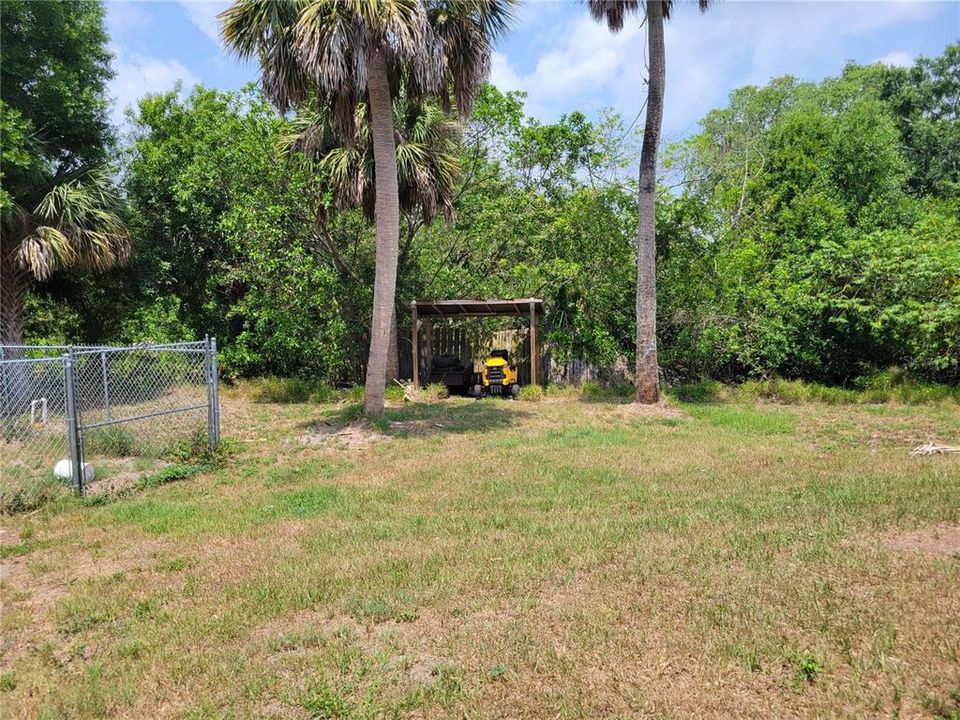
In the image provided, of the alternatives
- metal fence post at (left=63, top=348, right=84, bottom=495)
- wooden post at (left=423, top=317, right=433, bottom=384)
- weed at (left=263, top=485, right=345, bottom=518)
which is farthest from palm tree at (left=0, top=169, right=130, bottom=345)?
weed at (left=263, top=485, right=345, bottom=518)

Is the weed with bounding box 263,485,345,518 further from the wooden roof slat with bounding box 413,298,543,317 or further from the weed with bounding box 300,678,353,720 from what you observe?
the wooden roof slat with bounding box 413,298,543,317

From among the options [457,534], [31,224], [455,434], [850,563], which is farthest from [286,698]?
[31,224]

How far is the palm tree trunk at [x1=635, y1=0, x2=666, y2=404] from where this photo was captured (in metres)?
12.5

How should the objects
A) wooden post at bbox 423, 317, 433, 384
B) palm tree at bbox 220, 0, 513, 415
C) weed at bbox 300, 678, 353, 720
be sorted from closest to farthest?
weed at bbox 300, 678, 353, 720, palm tree at bbox 220, 0, 513, 415, wooden post at bbox 423, 317, 433, 384

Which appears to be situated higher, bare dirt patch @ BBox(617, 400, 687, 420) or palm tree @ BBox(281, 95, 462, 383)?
palm tree @ BBox(281, 95, 462, 383)

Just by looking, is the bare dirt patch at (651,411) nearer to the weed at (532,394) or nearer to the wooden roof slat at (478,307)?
the weed at (532,394)

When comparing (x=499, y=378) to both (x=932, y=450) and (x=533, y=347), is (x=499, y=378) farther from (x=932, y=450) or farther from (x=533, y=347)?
(x=932, y=450)

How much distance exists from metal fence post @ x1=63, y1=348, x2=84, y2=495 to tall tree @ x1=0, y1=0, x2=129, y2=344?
22.4ft

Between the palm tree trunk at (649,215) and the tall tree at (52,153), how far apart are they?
10.6 meters

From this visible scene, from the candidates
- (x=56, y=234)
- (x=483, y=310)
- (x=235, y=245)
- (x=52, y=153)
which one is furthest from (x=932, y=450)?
(x=52, y=153)

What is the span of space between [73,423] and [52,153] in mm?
9412

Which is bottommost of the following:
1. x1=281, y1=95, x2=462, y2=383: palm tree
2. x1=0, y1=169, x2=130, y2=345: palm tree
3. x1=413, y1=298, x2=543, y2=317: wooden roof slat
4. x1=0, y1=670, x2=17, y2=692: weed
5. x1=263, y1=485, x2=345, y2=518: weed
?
x1=0, y1=670, x2=17, y2=692: weed

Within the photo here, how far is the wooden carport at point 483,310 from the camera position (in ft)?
48.3

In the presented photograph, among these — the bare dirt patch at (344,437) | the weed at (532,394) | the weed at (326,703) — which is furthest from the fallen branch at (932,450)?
the weed at (326,703)
